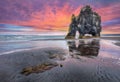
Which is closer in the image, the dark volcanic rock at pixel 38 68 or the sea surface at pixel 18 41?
the dark volcanic rock at pixel 38 68

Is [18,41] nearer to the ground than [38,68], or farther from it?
farther from it

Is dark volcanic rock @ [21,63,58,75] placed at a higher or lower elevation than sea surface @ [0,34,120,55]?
lower

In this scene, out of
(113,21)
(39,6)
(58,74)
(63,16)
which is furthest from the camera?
(113,21)

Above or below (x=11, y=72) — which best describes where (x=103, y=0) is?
above

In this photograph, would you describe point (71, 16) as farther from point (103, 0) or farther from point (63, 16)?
point (103, 0)

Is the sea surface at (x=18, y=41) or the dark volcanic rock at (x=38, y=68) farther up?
the sea surface at (x=18, y=41)

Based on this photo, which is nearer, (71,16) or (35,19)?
(35,19)

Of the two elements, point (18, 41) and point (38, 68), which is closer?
point (38, 68)

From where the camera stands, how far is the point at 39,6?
8.53 meters

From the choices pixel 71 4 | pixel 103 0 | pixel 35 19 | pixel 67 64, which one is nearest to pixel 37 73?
pixel 67 64

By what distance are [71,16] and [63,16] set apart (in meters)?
0.80

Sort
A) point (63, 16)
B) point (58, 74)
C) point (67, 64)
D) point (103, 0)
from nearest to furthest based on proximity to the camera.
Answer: point (58, 74) < point (67, 64) < point (63, 16) < point (103, 0)

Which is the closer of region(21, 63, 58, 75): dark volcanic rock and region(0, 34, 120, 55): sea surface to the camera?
region(21, 63, 58, 75): dark volcanic rock

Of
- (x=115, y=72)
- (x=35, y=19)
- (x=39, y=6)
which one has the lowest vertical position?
(x=115, y=72)
